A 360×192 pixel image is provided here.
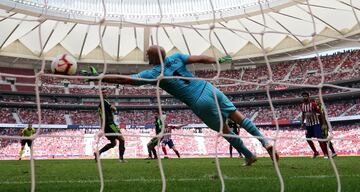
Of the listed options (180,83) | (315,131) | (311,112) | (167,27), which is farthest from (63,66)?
(167,27)

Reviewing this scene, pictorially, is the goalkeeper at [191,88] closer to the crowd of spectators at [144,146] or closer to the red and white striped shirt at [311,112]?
the red and white striped shirt at [311,112]

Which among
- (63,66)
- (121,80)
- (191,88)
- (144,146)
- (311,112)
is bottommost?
(144,146)

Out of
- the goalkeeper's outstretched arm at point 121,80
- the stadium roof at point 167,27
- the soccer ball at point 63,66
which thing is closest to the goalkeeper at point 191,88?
the goalkeeper's outstretched arm at point 121,80

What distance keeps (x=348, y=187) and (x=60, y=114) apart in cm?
3368

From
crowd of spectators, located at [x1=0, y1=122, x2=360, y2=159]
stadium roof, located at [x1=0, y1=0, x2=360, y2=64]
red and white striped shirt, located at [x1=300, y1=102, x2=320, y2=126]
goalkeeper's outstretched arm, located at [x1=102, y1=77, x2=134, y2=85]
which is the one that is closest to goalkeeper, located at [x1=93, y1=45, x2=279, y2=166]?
goalkeeper's outstretched arm, located at [x1=102, y1=77, x2=134, y2=85]

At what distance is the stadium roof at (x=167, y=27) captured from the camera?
28281 mm

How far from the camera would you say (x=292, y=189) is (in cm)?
376

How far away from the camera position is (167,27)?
3272 cm

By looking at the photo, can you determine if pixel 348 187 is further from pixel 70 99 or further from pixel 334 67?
pixel 70 99

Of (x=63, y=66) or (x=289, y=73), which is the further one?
(x=289, y=73)

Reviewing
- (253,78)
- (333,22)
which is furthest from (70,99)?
(333,22)

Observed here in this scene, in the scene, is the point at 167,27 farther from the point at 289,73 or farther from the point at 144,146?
the point at 289,73

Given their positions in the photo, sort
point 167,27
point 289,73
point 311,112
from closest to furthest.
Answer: point 311,112 → point 167,27 → point 289,73

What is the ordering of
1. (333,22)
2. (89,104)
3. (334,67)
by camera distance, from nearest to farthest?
1. (333,22)
2. (334,67)
3. (89,104)
